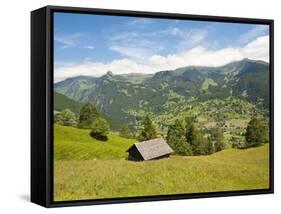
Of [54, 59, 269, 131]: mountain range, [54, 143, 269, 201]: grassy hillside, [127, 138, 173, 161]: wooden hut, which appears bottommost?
[54, 143, 269, 201]: grassy hillside

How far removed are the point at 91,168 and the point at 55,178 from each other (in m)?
0.46

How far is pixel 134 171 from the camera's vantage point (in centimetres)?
972

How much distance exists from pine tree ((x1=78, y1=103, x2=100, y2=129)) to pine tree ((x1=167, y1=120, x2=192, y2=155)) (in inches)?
40.6

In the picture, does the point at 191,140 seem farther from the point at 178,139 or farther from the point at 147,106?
the point at 147,106

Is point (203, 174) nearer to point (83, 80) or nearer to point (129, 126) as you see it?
point (129, 126)

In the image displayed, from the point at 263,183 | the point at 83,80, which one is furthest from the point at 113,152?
the point at 263,183

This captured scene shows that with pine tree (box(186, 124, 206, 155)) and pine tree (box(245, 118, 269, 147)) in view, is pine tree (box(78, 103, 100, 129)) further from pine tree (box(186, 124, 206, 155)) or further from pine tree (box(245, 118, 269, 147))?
pine tree (box(245, 118, 269, 147))

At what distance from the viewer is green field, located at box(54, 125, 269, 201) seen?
9305 mm

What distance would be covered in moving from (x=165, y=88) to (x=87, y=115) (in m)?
1.13

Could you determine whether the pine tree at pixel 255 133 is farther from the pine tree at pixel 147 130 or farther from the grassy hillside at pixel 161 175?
the pine tree at pixel 147 130

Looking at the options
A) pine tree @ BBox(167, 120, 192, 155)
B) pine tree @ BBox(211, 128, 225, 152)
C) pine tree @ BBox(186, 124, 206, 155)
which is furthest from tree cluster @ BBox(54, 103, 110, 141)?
pine tree @ BBox(211, 128, 225, 152)

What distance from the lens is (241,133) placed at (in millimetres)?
10508

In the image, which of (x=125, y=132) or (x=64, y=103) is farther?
(x=125, y=132)

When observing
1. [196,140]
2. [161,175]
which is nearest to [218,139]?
[196,140]
